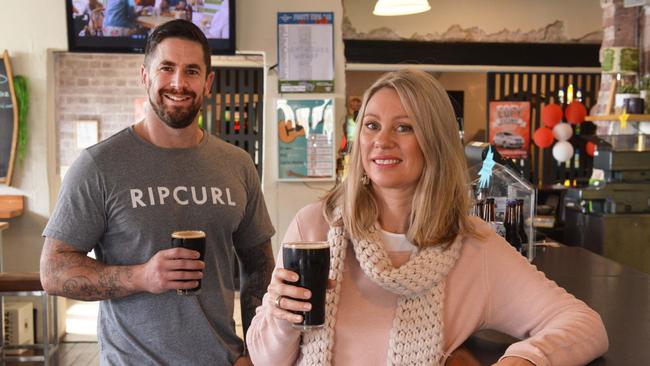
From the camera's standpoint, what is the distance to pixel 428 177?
1.60m

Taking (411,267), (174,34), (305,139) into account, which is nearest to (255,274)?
(174,34)

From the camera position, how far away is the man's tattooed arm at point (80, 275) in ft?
6.50

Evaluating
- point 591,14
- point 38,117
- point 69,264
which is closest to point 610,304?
point 69,264

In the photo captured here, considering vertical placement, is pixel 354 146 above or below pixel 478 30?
below

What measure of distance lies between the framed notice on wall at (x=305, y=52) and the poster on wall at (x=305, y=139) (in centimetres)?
12

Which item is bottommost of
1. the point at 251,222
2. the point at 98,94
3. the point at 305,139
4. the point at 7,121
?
the point at 251,222

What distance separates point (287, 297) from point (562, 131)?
7458 mm

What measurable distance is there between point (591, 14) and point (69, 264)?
777 centimetres

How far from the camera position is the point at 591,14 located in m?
8.39

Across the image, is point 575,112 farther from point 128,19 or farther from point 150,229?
point 150,229

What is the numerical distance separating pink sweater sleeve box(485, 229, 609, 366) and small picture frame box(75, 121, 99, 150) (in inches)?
279

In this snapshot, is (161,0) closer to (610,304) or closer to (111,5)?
(111,5)

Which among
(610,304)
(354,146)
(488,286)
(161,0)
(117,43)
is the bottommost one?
(610,304)

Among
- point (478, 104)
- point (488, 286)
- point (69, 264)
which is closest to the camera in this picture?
point (488, 286)
